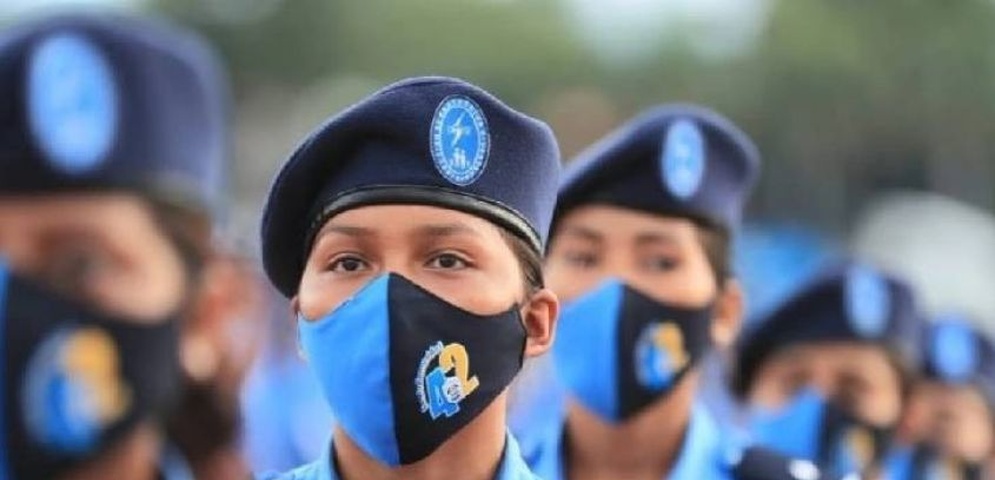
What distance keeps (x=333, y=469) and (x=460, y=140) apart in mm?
496

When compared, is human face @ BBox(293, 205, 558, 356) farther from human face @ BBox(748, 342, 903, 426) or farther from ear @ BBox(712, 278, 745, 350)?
human face @ BBox(748, 342, 903, 426)

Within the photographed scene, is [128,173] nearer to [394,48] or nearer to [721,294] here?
[721,294]

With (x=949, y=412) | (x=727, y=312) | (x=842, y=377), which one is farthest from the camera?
(x=949, y=412)

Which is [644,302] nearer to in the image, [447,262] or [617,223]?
[617,223]

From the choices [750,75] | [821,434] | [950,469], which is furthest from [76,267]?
[750,75]

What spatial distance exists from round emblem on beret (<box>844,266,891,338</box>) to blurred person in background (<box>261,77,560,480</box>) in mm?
2583

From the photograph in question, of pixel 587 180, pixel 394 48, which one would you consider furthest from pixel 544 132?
pixel 394 48

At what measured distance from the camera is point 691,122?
4.09m

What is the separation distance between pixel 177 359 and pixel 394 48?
1377 inches

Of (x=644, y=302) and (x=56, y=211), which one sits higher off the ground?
(x=56, y=211)

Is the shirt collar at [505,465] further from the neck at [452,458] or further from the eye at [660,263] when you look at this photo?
the eye at [660,263]

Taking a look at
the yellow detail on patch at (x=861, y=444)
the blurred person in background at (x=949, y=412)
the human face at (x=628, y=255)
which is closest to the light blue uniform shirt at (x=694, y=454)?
the human face at (x=628, y=255)

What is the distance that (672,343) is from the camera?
3.92m

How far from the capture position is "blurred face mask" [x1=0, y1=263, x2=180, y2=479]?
2.68 meters
